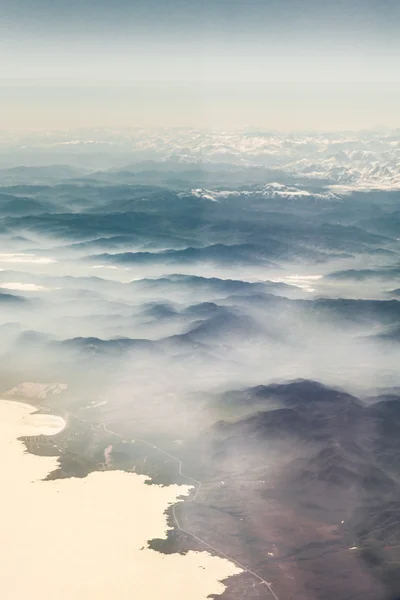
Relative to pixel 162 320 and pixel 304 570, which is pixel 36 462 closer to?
pixel 304 570

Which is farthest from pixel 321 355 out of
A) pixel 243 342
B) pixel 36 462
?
pixel 36 462

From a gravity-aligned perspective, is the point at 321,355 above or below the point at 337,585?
below

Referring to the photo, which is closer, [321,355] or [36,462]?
[36,462]

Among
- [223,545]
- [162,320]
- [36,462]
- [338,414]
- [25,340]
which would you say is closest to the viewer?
[223,545]

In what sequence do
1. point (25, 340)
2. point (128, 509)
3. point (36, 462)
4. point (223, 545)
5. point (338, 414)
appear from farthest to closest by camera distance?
point (25, 340), point (338, 414), point (36, 462), point (128, 509), point (223, 545)

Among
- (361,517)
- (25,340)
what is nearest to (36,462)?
(361,517)

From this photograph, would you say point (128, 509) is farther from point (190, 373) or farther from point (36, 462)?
point (190, 373)
